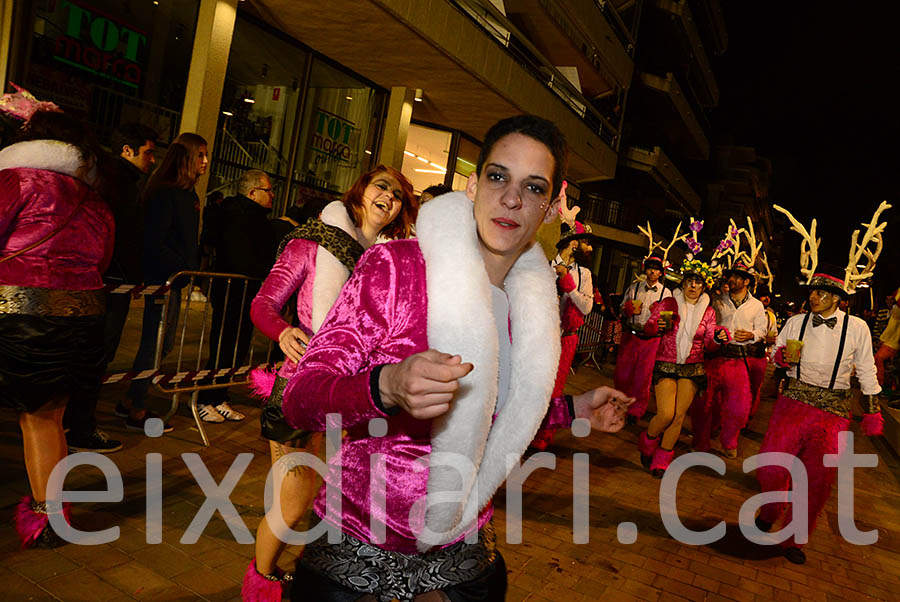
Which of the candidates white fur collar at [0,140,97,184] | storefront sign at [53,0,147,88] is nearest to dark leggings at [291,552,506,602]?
white fur collar at [0,140,97,184]

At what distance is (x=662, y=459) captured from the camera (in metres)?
7.14

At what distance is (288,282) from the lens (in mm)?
3090

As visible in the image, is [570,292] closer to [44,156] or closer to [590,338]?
[44,156]

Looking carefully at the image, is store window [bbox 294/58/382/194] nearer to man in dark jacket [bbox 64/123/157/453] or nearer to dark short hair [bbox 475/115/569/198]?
man in dark jacket [bbox 64/123/157/453]

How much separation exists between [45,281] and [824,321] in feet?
21.1

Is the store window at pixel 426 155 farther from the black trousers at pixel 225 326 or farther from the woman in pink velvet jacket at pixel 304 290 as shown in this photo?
the woman in pink velvet jacket at pixel 304 290

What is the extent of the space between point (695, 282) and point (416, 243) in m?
6.98

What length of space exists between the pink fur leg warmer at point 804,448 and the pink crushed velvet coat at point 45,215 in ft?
19.1

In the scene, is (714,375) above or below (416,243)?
below

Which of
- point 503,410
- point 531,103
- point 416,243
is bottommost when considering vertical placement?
point 503,410

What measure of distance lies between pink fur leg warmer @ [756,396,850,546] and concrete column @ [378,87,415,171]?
29.6 ft

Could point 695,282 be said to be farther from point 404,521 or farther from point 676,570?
point 404,521

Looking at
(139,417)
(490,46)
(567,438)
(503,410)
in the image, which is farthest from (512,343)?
(490,46)

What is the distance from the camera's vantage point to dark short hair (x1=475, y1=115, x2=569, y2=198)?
1.81 m
